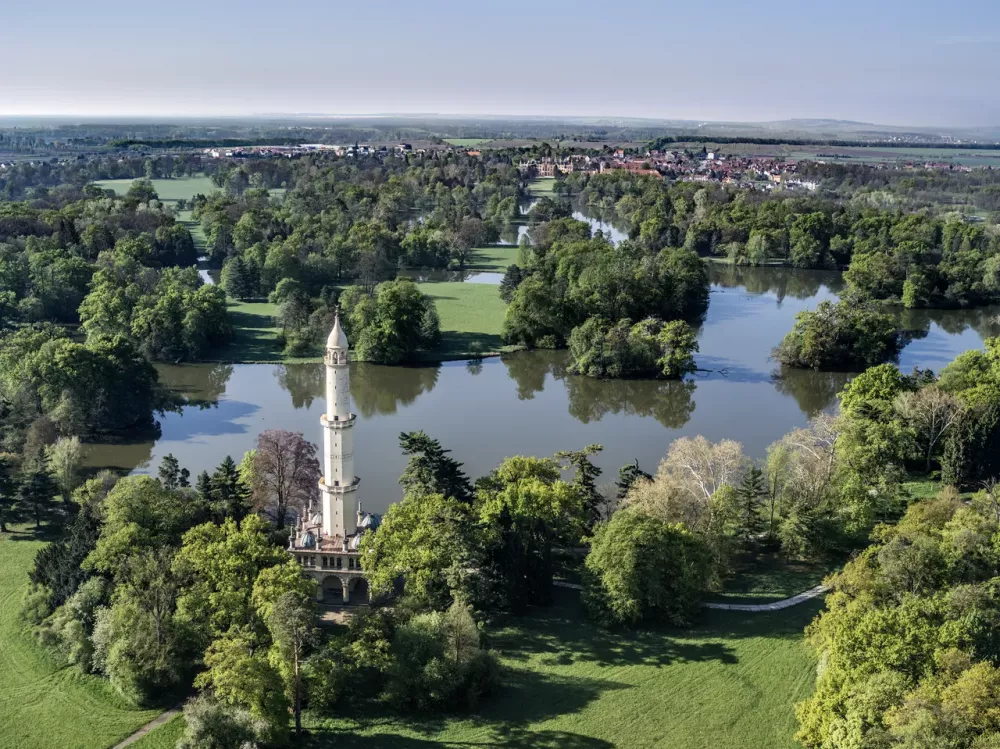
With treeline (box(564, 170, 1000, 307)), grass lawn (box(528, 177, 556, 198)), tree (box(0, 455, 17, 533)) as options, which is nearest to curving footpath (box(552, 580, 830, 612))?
tree (box(0, 455, 17, 533))

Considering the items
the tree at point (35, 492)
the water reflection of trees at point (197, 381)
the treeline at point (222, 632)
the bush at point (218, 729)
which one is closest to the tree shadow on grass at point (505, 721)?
the treeline at point (222, 632)

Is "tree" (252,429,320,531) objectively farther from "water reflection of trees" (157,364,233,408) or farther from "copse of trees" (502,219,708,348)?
"copse of trees" (502,219,708,348)

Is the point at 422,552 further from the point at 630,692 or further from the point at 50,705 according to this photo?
the point at 50,705

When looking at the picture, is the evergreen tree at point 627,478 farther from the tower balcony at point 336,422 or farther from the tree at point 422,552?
the tower balcony at point 336,422

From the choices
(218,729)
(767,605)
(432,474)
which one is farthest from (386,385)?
(218,729)

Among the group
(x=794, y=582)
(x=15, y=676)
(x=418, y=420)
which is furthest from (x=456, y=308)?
(x=15, y=676)

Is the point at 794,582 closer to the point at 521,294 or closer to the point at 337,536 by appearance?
the point at 337,536
